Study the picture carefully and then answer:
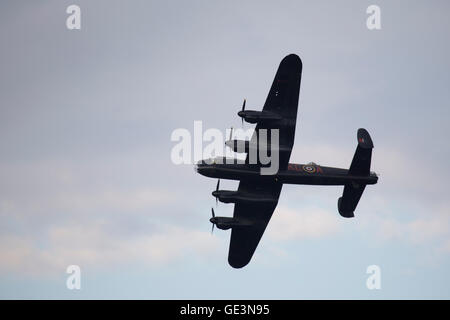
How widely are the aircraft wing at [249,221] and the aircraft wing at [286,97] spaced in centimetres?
457

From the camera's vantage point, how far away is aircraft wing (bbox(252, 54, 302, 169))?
161ft

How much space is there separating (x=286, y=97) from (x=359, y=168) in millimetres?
7949

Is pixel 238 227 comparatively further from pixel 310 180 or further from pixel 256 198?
pixel 310 180

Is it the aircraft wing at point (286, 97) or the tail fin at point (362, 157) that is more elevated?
the aircraft wing at point (286, 97)

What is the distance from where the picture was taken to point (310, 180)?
51.2 metres

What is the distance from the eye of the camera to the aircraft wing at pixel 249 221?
175ft

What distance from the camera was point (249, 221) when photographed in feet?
184

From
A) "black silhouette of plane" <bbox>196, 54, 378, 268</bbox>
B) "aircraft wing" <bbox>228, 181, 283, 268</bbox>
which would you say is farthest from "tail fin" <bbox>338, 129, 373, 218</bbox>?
"aircraft wing" <bbox>228, 181, 283, 268</bbox>

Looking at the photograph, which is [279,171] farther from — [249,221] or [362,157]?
[249,221]

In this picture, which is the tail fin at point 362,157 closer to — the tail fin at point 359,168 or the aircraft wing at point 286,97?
the tail fin at point 359,168

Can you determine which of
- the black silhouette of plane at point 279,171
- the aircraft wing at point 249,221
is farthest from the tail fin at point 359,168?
the aircraft wing at point 249,221

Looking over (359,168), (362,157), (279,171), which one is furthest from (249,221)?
(362,157)

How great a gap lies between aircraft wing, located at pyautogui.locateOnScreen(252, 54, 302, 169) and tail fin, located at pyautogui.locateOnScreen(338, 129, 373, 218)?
5.33m

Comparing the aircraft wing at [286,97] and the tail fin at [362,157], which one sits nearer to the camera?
the aircraft wing at [286,97]
